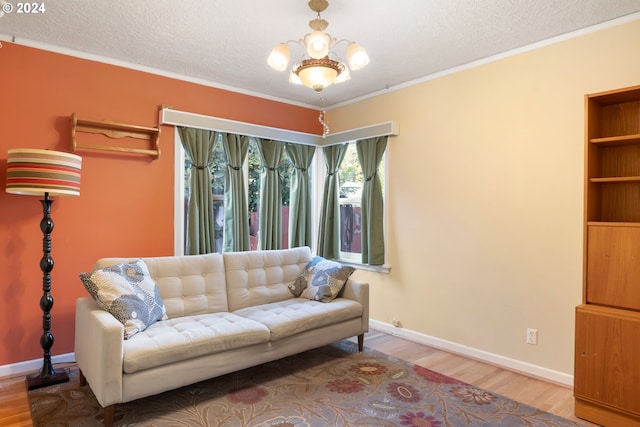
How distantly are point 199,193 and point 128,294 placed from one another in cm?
146

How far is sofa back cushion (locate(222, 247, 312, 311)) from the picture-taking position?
3365 mm

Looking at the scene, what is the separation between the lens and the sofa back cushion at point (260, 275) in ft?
11.0

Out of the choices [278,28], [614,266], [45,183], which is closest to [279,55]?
[278,28]

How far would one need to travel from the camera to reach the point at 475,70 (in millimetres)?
3441

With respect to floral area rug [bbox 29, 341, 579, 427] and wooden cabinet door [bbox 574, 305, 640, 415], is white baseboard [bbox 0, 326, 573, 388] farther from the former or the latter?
wooden cabinet door [bbox 574, 305, 640, 415]

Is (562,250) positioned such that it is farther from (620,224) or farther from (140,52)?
(140,52)

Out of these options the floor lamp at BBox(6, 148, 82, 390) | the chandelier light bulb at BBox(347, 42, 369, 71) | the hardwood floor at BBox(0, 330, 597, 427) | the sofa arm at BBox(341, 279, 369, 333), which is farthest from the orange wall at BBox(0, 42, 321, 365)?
the chandelier light bulb at BBox(347, 42, 369, 71)

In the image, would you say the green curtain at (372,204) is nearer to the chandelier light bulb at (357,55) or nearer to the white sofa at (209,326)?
the white sofa at (209,326)

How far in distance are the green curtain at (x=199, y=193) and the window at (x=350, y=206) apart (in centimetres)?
156

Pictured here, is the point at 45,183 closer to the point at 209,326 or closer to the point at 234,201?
the point at 209,326

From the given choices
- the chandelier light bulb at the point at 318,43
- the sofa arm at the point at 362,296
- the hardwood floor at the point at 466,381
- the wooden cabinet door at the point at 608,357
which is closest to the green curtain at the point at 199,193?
the sofa arm at the point at 362,296

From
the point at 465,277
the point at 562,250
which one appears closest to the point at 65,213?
the point at 465,277

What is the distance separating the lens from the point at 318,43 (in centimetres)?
218

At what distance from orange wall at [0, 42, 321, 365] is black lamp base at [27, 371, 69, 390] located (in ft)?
1.18
